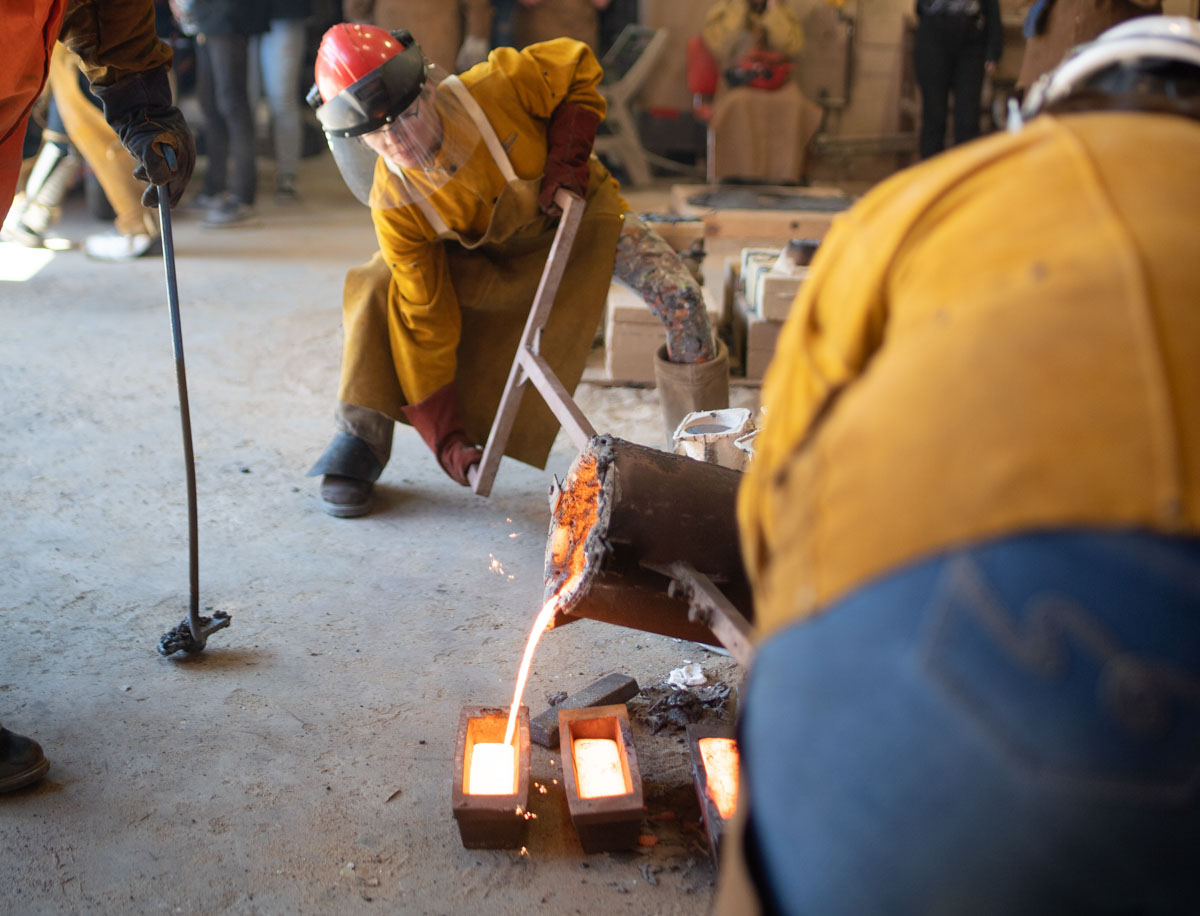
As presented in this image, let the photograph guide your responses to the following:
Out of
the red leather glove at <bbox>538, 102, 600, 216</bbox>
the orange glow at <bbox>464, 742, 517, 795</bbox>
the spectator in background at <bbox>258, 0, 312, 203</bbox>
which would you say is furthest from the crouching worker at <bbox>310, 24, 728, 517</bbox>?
the spectator in background at <bbox>258, 0, 312, 203</bbox>

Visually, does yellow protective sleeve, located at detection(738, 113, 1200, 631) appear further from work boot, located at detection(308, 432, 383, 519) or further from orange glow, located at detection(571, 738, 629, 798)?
work boot, located at detection(308, 432, 383, 519)

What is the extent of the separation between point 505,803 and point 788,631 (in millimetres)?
1117

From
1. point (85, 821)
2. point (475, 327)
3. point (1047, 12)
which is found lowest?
point (85, 821)

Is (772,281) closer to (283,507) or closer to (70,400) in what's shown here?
(283,507)

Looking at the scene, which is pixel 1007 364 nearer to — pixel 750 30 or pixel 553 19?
pixel 750 30

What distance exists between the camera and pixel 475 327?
3.27m

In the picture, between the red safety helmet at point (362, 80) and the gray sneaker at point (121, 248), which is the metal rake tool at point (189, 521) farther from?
the gray sneaker at point (121, 248)

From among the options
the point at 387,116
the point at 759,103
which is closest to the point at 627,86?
the point at 759,103

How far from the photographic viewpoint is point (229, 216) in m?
6.89

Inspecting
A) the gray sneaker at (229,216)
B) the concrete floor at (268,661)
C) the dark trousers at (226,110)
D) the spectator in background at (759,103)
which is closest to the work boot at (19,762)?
the concrete floor at (268,661)

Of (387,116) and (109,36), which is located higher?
(109,36)

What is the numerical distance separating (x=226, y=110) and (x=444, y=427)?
14.8ft

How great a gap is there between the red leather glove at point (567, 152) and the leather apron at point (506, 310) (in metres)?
0.09

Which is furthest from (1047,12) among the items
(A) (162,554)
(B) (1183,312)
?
(B) (1183,312)
